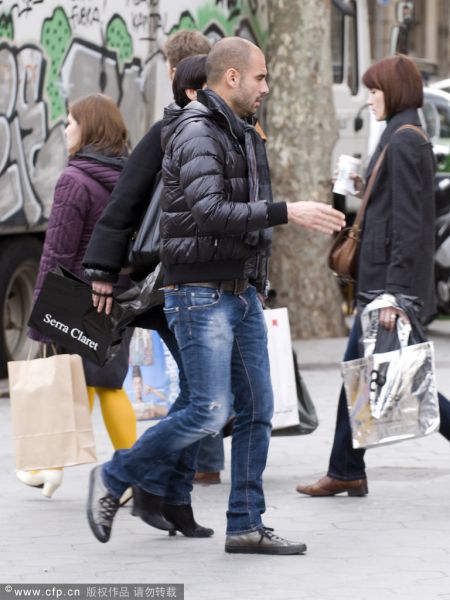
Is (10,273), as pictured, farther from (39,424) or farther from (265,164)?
(265,164)

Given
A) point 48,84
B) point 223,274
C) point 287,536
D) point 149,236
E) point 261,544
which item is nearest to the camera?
point 223,274

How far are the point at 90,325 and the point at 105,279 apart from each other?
34 centimetres

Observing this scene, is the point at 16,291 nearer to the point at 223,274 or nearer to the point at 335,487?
the point at 335,487

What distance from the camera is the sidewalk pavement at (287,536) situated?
5.41 m

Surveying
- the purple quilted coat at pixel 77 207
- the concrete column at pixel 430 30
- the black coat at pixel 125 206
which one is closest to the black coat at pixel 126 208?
the black coat at pixel 125 206

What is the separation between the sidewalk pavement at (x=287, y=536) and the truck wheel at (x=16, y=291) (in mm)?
2787

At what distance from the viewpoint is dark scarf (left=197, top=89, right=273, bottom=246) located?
221 inches

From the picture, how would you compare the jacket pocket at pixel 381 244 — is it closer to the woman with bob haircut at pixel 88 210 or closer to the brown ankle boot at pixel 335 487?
the brown ankle boot at pixel 335 487

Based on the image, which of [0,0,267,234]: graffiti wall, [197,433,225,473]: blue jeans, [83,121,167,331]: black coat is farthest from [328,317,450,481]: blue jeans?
[0,0,267,234]: graffiti wall

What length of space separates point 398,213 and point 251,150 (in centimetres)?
101

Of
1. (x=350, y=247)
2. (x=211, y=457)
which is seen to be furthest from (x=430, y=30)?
(x=350, y=247)

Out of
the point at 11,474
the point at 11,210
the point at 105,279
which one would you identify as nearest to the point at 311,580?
the point at 105,279

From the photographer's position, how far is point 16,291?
11.2 metres

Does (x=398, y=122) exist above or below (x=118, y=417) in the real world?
above
